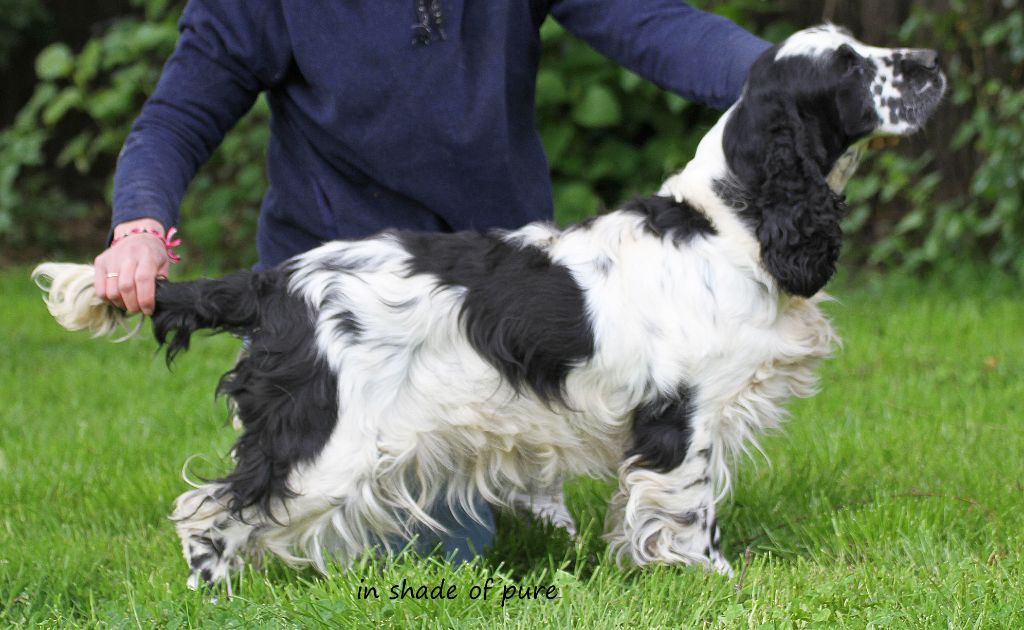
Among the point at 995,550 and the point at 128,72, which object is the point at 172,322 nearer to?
the point at 995,550

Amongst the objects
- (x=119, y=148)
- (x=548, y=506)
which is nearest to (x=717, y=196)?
(x=548, y=506)

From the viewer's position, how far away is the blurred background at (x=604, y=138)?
6594 millimetres

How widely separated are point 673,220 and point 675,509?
0.73m

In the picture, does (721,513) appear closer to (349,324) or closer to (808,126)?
(808,126)

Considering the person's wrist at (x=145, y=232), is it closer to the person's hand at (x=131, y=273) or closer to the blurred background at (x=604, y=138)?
the person's hand at (x=131, y=273)

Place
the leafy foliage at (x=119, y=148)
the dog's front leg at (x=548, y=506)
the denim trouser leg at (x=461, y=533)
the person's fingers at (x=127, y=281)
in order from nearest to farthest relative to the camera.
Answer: the person's fingers at (x=127, y=281) → the denim trouser leg at (x=461, y=533) → the dog's front leg at (x=548, y=506) → the leafy foliage at (x=119, y=148)

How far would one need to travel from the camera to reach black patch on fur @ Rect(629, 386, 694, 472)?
3072 millimetres

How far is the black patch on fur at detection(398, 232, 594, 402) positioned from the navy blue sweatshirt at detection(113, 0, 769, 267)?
568mm

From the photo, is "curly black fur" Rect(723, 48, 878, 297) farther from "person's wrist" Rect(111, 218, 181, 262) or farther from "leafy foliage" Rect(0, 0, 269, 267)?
"leafy foliage" Rect(0, 0, 269, 267)

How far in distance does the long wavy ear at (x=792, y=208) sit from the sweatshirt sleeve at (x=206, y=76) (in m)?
1.41

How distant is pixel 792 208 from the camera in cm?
301

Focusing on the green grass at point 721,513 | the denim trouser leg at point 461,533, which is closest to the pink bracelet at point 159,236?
the green grass at point 721,513

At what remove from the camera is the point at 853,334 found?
5.98 meters

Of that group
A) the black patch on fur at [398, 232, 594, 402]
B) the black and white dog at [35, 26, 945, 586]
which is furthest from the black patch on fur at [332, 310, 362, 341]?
the black patch on fur at [398, 232, 594, 402]
